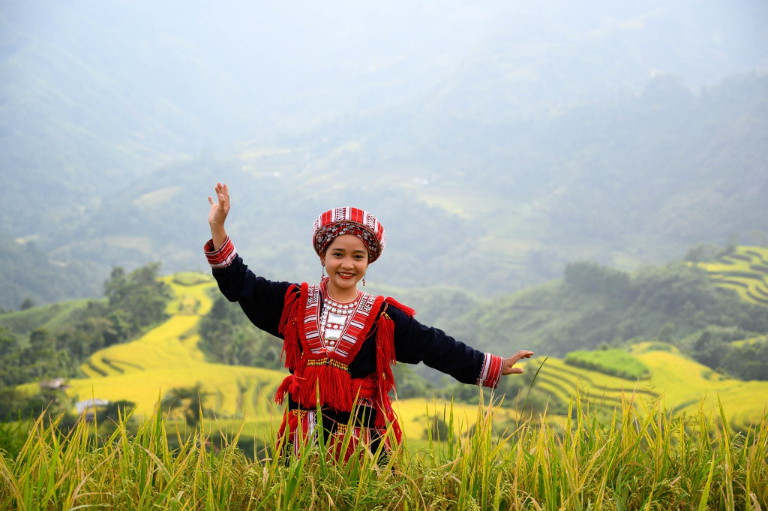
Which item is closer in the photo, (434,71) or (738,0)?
(738,0)

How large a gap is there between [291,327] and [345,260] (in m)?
0.34

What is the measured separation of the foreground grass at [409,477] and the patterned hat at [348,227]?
30.4 inches

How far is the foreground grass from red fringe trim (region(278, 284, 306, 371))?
0.38 m

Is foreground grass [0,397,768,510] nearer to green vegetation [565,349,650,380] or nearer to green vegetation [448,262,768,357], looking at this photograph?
green vegetation [565,349,650,380]

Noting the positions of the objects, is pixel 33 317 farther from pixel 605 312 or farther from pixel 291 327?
pixel 605 312

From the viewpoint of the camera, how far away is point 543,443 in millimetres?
2047

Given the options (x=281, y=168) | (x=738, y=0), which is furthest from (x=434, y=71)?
(x=738, y=0)

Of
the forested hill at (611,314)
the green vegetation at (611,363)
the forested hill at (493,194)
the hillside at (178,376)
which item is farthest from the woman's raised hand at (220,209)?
the forested hill at (493,194)

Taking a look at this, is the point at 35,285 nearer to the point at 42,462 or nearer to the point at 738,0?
the point at 42,462

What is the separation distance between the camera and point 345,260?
224cm

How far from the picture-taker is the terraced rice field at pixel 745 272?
44562 mm

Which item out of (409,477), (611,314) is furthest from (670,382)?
(611,314)

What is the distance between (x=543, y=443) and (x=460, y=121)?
15744cm

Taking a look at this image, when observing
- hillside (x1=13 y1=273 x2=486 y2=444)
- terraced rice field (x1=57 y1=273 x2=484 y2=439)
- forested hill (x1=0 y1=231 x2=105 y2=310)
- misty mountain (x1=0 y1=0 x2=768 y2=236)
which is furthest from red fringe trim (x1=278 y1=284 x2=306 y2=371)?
misty mountain (x1=0 y1=0 x2=768 y2=236)
